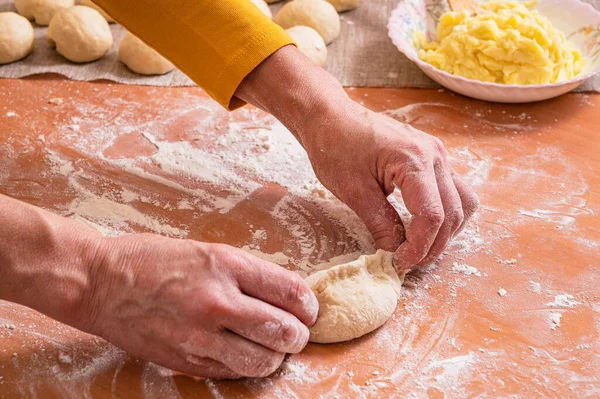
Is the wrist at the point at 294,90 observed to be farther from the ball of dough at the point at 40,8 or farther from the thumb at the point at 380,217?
the ball of dough at the point at 40,8

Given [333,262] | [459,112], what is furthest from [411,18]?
[333,262]

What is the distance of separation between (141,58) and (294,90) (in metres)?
0.82

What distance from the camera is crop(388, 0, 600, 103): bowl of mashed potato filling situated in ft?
6.93

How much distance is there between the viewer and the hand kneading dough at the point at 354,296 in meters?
1.37

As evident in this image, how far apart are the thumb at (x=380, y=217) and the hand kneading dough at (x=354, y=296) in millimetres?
45

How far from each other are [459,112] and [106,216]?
116cm

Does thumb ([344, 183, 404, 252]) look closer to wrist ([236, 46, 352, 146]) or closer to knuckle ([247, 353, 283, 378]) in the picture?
wrist ([236, 46, 352, 146])

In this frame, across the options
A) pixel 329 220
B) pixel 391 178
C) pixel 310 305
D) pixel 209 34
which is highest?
pixel 209 34

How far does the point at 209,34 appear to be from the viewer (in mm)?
1701

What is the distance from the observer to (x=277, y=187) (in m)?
1.86

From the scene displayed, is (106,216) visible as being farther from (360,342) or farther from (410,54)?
(410,54)

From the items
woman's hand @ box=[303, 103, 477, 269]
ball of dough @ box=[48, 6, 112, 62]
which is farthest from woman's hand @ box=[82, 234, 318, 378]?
ball of dough @ box=[48, 6, 112, 62]

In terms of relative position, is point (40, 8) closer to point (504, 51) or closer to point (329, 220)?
point (329, 220)

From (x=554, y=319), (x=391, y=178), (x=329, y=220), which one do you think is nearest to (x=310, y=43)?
(x=329, y=220)
